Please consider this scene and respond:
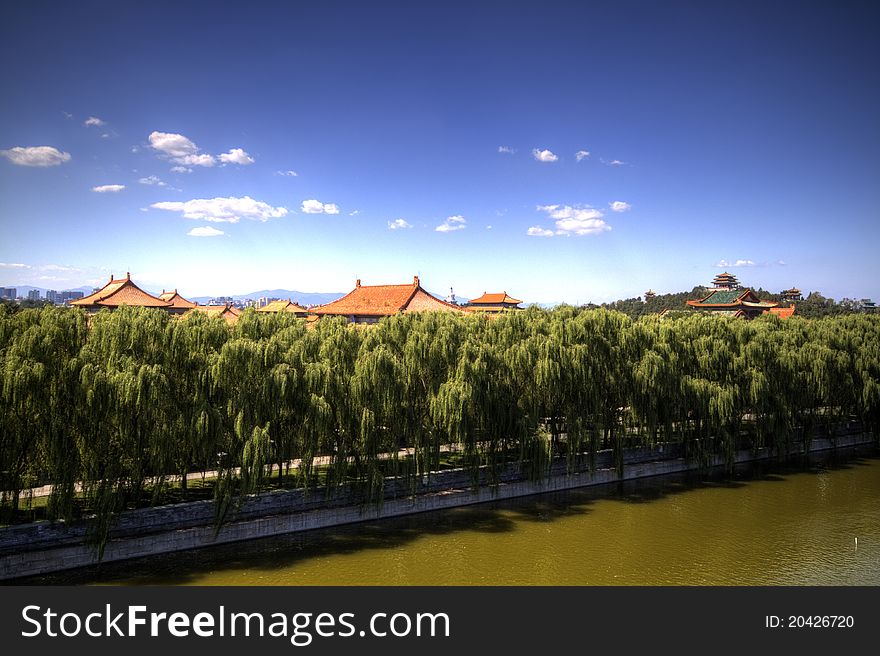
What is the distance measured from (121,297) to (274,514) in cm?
2344

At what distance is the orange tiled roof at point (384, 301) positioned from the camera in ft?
84.6

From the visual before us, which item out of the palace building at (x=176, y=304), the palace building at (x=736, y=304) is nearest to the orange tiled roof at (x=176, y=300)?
the palace building at (x=176, y=304)

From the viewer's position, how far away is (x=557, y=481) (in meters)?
15.7

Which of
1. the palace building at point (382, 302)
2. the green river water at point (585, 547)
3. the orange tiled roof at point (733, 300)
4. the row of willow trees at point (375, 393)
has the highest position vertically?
the orange tiled roof at point (733, 300)

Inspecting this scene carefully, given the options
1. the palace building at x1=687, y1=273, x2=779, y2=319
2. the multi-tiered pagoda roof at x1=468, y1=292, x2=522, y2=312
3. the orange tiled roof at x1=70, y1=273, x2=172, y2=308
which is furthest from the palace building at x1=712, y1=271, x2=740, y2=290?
the orange tiled roof at x1=70, y1=273, x2=172, y2=308

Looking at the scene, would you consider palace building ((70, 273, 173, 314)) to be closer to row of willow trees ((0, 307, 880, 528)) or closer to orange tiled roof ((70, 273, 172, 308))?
orange tiled roof ((70, 273, 172, 308))

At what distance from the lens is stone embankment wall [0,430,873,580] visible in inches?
384

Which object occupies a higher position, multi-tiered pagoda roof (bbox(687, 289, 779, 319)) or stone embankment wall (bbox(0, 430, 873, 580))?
multi-tiered pagoda roof (bbox(687, 289, 779, 319))

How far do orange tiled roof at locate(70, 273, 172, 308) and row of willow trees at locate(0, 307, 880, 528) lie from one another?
20.5m

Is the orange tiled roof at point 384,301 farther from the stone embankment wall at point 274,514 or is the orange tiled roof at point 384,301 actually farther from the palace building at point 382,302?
the stone embankment wall at point 274,514

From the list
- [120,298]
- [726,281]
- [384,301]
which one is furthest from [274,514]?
[726,281]

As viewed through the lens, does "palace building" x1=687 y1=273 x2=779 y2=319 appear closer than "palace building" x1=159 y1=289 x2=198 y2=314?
No

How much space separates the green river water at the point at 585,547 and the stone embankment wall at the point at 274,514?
249 mm
